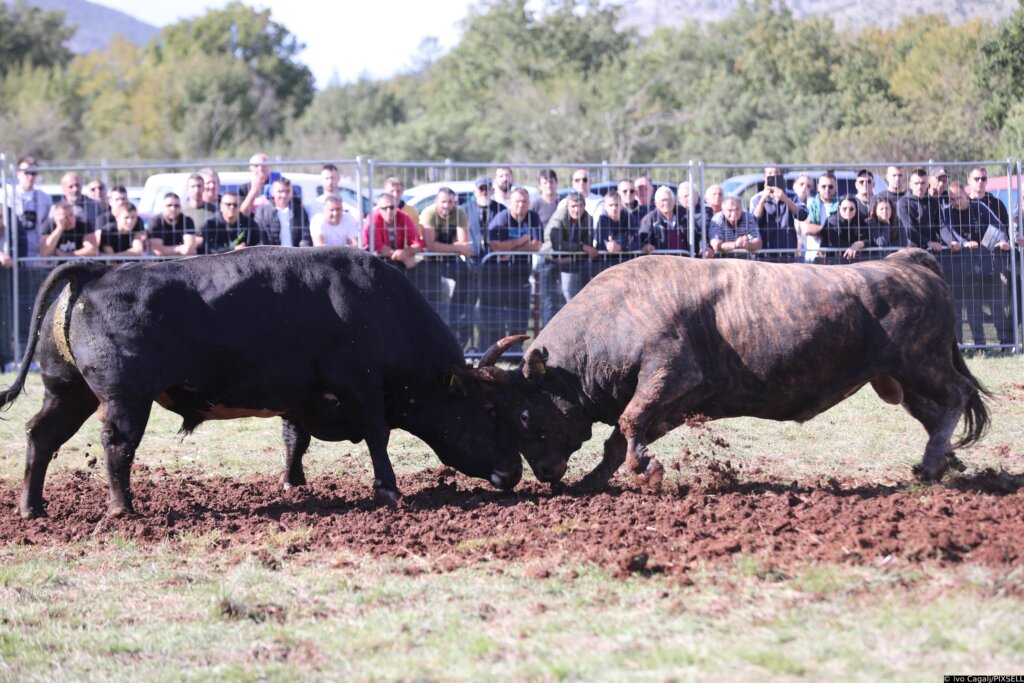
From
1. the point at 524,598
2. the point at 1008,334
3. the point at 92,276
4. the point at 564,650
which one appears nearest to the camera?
the point at 564,650

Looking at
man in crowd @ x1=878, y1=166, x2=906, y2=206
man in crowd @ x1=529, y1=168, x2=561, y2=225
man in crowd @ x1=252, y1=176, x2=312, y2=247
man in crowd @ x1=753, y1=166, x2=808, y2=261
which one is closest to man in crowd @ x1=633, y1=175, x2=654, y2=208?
man in crowd @ x1=529, y1=168, x2=561, y2=225

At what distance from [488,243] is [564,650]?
9429 millimetres

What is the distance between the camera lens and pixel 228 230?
→ 1302 centimetres

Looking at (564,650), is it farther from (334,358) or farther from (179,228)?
(179,228)

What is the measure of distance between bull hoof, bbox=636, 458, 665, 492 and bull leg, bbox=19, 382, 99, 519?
3.29 metres

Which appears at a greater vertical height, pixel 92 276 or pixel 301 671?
pixel 92 276

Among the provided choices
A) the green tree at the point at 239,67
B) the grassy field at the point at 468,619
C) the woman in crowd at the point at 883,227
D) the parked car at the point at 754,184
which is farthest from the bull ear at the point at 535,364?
the green tree at the point at 239,67

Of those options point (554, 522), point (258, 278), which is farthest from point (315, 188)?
point (554, 522)

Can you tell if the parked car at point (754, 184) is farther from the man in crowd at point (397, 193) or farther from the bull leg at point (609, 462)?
the bull leg at point (609, 462)

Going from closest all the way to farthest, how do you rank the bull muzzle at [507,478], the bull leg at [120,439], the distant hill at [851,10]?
1. the bull leg at [120,439]
2. the bull muzzle at [507,478]
3. the distant hill at [851,10]

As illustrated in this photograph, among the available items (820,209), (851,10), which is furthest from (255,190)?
(851,10)

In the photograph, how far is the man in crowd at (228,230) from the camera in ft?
42.5

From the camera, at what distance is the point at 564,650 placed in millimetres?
4566

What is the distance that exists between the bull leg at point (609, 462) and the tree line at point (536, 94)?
75.7 feet
